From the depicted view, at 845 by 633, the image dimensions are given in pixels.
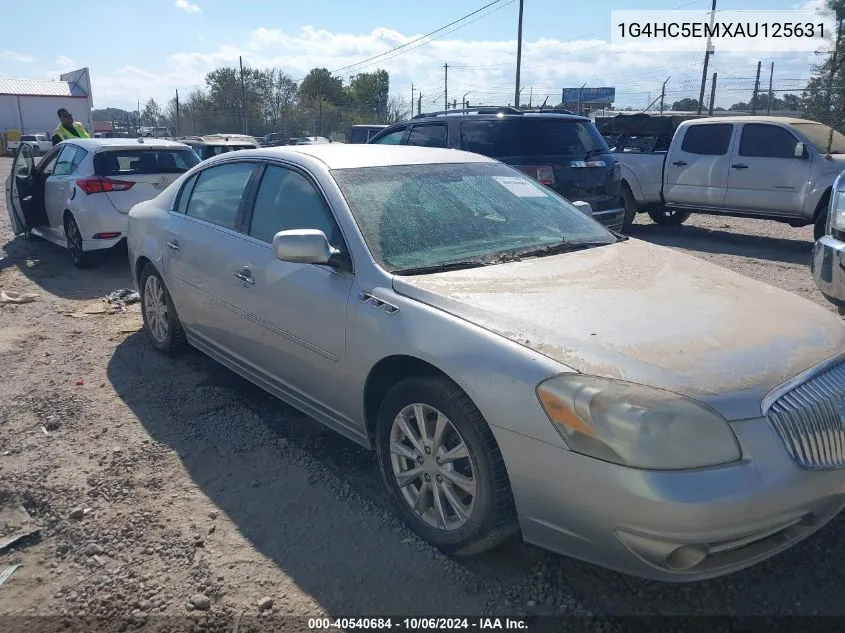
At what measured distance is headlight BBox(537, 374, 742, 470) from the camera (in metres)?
2.18

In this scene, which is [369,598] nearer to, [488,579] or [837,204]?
[488,579]

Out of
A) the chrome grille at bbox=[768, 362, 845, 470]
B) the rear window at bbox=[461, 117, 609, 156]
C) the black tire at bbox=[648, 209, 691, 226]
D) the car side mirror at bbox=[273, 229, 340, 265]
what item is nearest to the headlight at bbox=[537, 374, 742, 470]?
the chrome grille at bbox=[768, 362, 845, 470]

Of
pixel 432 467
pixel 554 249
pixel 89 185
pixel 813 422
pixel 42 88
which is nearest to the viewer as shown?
pixel 813 422

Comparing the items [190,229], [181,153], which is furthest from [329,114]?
[190,229]

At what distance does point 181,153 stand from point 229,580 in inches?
280

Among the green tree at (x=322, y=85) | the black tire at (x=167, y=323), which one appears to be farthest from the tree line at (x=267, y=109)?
the black tire at (x=167, y=323)

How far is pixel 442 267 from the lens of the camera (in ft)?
10.3

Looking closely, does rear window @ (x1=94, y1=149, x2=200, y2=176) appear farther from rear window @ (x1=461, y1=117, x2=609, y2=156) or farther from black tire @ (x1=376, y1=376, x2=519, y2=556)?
black tire @ (x1=376, y1=376, x2=519, y2=556)

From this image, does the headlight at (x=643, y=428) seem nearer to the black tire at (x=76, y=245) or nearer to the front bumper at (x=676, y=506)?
the front bumper at (x=676, y=506)

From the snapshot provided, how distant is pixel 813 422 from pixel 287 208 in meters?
2.70

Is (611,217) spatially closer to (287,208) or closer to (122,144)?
(287,208)

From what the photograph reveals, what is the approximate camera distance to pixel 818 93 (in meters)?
19.3

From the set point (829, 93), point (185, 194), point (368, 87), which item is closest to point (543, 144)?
point (185, 194)

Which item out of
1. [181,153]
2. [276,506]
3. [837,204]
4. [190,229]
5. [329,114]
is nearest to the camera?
[276,506]
